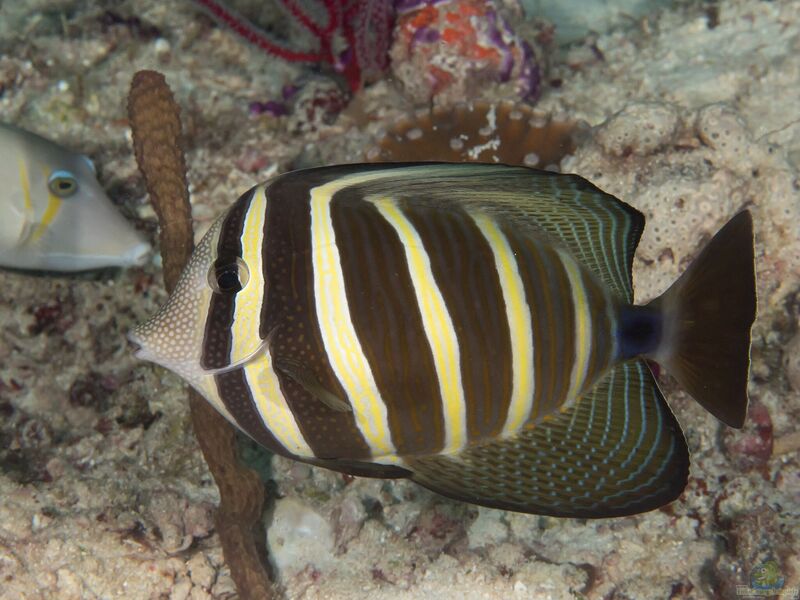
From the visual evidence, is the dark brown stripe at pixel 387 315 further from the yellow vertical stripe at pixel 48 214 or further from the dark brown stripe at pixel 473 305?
the yellow vertical stripe at pixel 48 214

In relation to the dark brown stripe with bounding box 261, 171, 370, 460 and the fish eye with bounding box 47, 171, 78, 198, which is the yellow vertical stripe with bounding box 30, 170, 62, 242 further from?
the dark brown stripe with bounding box 261, 171, 370, 460

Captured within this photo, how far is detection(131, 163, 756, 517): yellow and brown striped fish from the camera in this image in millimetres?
1529

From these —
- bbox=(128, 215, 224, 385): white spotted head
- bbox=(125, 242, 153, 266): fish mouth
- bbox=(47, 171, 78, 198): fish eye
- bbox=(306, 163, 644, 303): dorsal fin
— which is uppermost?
bbox=(306, 163, 644, 303): dorsal fin

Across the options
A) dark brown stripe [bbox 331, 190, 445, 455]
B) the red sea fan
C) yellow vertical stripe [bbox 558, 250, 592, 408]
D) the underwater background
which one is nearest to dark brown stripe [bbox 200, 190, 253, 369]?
dark brown stripe [bbox 331, 190, 445, 455]

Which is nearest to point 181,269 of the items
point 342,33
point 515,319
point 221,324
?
point 221,324

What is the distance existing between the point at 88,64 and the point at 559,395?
372cm

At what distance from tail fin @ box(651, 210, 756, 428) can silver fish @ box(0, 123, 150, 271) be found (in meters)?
2.36

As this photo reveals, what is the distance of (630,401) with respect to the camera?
1827 mm

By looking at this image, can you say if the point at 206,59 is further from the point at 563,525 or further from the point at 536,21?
the point at 563,525

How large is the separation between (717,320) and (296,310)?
107 centimetres

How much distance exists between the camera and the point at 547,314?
1655 mm

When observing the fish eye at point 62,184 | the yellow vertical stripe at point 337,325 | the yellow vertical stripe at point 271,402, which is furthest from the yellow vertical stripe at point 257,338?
the fish eye at point 62,184

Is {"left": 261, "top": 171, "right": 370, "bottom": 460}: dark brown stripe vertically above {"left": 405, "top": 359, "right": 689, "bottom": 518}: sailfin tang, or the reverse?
{"left": 261, "top": 171, "right": 370, "bottom": 460}: dark brown stripe

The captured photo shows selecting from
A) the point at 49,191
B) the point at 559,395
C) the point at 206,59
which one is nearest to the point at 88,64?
the point at 206,59
